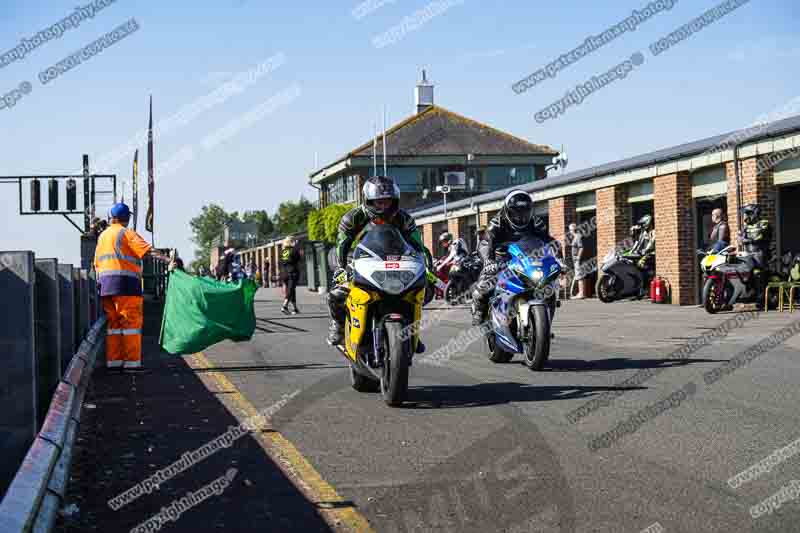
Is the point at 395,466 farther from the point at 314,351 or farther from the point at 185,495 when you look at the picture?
the point at 314,351

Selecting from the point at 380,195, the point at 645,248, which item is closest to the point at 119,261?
the point at 380,195

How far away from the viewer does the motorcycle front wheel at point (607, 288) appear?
80.9 feet

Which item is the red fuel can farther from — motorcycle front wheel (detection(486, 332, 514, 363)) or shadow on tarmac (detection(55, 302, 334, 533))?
shadow on tarmac (detection(55, 302, 334, 533))

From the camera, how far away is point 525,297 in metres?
10.5

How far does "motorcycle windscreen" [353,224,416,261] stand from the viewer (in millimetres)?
8094

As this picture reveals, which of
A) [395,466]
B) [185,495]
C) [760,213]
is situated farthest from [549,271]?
[760,213]

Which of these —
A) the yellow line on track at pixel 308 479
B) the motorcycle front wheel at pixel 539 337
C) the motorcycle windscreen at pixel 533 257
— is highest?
the motorcycle windscreen at pixel 533 257

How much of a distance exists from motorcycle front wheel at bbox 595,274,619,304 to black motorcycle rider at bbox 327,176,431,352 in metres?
16.7

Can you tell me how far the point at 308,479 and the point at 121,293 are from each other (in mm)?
5971

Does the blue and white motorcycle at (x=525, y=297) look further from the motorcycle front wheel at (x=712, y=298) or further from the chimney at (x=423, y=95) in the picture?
the chimney at (x=423, y=95)

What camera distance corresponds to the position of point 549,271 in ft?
33.9

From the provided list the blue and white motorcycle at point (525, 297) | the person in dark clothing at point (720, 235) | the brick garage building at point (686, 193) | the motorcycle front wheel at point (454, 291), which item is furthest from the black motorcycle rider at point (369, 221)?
the motorcycle front wheel at point (454, 291)

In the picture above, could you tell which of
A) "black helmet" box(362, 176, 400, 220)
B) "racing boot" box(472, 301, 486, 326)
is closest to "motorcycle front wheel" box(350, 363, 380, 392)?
"black helmet" box(362, 176, 400, 220)

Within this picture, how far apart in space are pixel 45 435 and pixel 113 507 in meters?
0.57
